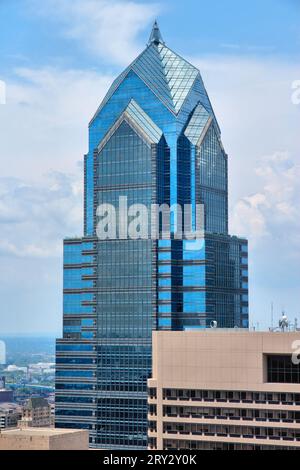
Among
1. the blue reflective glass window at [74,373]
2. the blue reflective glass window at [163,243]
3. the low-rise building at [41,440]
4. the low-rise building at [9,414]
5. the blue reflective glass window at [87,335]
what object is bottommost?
the low-rise building at [9,414]

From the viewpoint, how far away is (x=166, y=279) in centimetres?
8150

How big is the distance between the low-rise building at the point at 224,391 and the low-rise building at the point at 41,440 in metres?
3.04

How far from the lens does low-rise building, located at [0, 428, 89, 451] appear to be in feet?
125

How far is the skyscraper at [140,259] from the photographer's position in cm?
8106

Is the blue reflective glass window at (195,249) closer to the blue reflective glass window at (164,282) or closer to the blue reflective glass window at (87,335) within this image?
the blue reflective glass window at (164,282)

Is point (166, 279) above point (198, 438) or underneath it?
above

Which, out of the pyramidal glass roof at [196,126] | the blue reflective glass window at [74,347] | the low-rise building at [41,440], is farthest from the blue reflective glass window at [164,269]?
the low-rise building at [41,440]

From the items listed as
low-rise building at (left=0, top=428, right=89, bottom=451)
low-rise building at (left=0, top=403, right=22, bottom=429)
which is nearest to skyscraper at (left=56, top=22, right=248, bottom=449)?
low-rise building at (left=0, top=403, right=22, bottom=429)

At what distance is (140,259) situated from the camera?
271 feet

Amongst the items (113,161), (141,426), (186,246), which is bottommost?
(141,426)

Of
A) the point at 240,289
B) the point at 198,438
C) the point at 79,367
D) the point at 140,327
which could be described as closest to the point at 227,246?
the point at 240,289
